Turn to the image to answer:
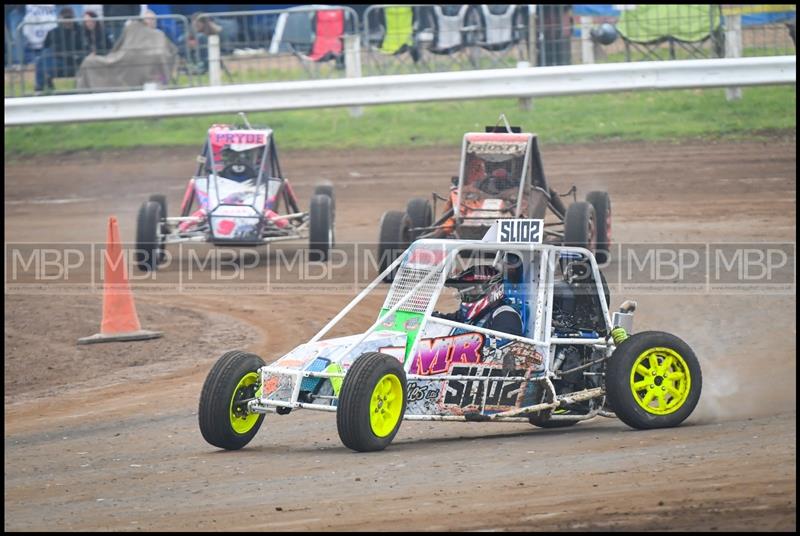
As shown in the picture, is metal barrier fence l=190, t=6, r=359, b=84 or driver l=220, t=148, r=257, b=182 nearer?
driver l=220, t=148, r=257, b=182

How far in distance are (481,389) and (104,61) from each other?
49.1 ft

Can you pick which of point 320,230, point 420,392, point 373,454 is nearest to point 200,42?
point 320,230

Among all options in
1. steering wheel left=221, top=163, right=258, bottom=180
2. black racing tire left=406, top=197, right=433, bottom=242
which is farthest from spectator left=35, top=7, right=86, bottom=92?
black racing tire left=406, top=197, right=433, bottom=242

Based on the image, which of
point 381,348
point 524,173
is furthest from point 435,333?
point 524,173

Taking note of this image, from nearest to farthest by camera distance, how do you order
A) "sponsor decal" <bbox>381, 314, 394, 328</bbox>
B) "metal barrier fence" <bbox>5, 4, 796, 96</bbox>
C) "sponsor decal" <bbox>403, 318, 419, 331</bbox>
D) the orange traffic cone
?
"sponsor decal" <bbox>403, 318, 419, 331</bbox>
"sponsor decal" <bbox>381, 314, 394, 328</bbox>
the orange traffic cone
"metal barrier fence" <bbox>5, 4, 796, 96</bbox>

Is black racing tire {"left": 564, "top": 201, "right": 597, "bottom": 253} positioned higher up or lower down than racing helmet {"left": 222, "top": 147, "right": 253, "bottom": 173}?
lower down

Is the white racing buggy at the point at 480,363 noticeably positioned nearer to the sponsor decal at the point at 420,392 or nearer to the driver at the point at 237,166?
the sponsor decal at the point at 420,392

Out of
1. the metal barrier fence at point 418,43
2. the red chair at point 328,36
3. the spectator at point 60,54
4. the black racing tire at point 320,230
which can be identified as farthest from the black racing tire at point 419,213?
the spectator at point 60,54

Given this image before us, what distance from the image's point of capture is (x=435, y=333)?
25.7ft

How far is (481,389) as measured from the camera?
785 cm

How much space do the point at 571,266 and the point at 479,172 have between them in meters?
5.68

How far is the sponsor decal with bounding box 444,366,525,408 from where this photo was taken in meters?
7.78

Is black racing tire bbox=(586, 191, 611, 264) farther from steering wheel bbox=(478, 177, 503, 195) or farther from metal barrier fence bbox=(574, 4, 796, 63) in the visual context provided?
metal barrier fence bbox=(574, 4, 796, 63)

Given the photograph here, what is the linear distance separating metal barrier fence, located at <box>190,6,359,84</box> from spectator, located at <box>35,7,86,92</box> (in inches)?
71.3
